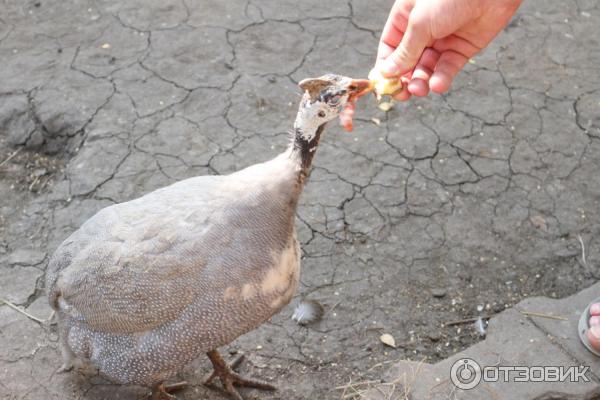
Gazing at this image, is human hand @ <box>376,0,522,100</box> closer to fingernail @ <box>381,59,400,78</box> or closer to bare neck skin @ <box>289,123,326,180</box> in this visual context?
fingernail @ <box>381,59,400,78</box>

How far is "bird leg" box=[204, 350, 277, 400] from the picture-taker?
2.52 meters

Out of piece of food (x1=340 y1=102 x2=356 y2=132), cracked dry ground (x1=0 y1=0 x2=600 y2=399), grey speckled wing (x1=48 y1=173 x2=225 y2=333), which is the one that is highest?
piece of food (x1=340 y1=102 x2=356 y2=132)

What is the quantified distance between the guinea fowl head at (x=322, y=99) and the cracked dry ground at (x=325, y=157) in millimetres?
1058

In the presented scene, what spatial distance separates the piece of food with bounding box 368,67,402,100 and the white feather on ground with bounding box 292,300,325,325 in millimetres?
971

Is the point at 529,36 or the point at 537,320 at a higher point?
the point at 529,36

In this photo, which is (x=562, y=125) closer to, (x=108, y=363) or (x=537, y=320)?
(x=537, y=320)

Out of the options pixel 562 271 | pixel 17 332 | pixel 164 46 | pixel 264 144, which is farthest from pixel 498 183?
pixel 17 332

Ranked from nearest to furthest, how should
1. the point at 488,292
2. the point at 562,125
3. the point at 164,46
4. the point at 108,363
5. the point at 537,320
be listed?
the point at 108,363
the point at 537,320
the point at 488,292
the point at 562,125
the point at 164,46

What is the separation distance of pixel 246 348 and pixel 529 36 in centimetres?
263

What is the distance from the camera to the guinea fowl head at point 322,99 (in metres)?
1.98

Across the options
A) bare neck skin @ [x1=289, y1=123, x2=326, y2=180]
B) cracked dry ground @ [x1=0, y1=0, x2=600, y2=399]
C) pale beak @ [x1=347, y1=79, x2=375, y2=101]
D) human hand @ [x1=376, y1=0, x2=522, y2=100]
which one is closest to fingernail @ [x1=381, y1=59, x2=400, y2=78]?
human hand @ [x1=376, y1=0, x2=522, y2=100]

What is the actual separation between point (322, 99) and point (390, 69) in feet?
1.62

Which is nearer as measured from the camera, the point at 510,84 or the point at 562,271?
the point at 562,271

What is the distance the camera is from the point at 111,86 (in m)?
3.66
